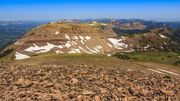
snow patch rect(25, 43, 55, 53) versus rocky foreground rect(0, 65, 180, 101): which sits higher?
rocky foreground rect(0, 65, 180, 101)

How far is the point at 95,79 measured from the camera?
3791cm

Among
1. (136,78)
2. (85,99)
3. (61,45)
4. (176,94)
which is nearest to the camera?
(85,99)

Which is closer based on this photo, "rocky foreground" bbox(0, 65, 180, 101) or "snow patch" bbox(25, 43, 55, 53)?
"rocky foreground" bbox(0, 65, 180, 101)

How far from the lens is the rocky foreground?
29453mm

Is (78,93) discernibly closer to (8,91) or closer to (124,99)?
(124,99)

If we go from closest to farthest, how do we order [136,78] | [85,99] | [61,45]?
[85,99] < [136,78] < [61,45]

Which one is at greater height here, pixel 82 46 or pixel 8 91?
pixel 8 91

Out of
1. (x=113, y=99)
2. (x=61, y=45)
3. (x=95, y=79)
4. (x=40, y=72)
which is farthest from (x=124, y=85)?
(x=61, y=45)

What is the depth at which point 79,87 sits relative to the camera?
3309cm

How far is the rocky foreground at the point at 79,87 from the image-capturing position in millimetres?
29453

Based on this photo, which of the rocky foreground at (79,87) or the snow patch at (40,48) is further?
the snow patch at (40,48)

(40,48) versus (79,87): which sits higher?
(79,87)

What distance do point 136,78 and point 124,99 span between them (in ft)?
36.9

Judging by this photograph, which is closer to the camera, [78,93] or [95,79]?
[78,93]
